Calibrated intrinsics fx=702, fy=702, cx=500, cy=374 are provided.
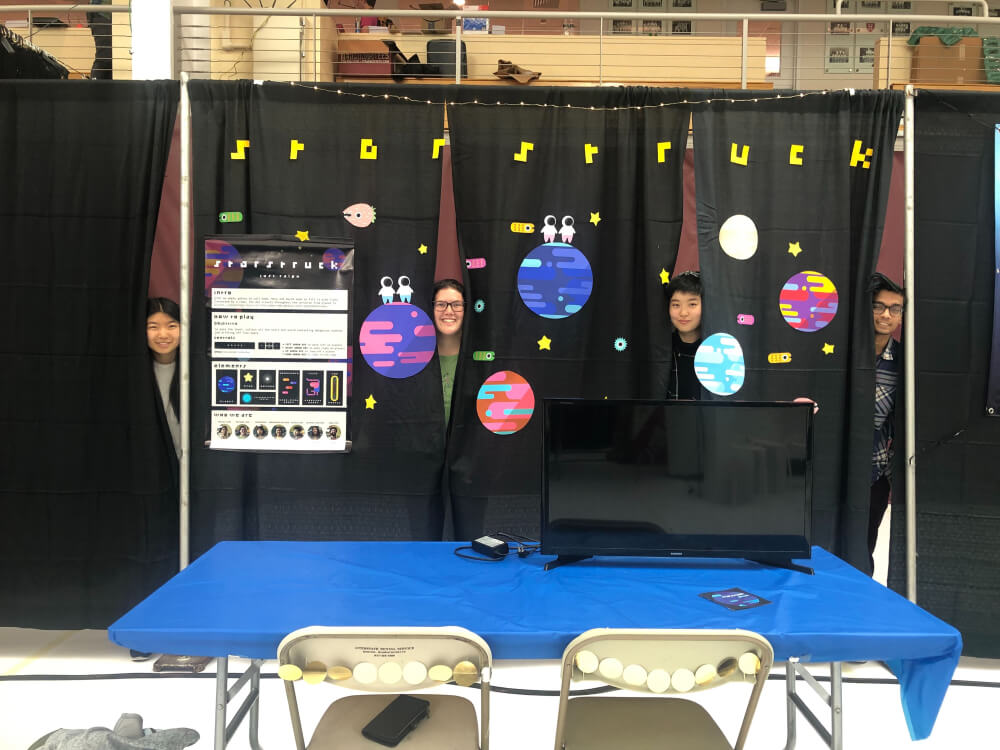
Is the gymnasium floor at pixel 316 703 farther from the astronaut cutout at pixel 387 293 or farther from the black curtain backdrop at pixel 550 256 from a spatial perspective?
the astronaut cutout at pixel 387 293

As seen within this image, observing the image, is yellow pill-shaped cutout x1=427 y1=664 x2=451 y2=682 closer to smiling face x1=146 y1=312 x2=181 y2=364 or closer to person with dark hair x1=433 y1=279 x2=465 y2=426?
person with dark hair x1=433 y1=279 x2=465 y2=426

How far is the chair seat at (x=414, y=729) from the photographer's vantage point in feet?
5.29

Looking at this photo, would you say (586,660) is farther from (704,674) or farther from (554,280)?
(554,280)

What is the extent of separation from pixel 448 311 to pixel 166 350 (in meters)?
1.21

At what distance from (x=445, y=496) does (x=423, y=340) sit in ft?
2.22

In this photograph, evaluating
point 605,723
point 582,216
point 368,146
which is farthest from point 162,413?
point 605,723

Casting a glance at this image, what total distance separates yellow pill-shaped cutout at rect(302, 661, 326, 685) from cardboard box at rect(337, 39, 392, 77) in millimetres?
3883

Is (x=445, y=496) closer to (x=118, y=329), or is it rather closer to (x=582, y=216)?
(x=582, y=216)

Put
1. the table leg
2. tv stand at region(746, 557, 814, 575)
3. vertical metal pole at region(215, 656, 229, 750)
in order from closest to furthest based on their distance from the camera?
1. vertical metal pole at region(215, 656, 229, 750)
2. the table leg
3. tv stand at region(746, 557, 814, 575)

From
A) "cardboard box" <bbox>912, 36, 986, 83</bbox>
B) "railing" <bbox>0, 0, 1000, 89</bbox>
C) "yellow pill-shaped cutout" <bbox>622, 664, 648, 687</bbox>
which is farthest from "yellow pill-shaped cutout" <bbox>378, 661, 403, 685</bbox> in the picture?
"cardboard box" <bbox>912, 36, 986, 83</bbox>

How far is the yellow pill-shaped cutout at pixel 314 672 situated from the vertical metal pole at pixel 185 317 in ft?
5.69

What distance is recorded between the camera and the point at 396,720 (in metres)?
1.68

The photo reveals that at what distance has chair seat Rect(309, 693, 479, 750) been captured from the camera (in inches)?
63.5

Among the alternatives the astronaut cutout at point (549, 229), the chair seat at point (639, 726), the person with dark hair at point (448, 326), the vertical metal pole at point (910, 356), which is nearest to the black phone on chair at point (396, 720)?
the chair seat at point (639, 726)
